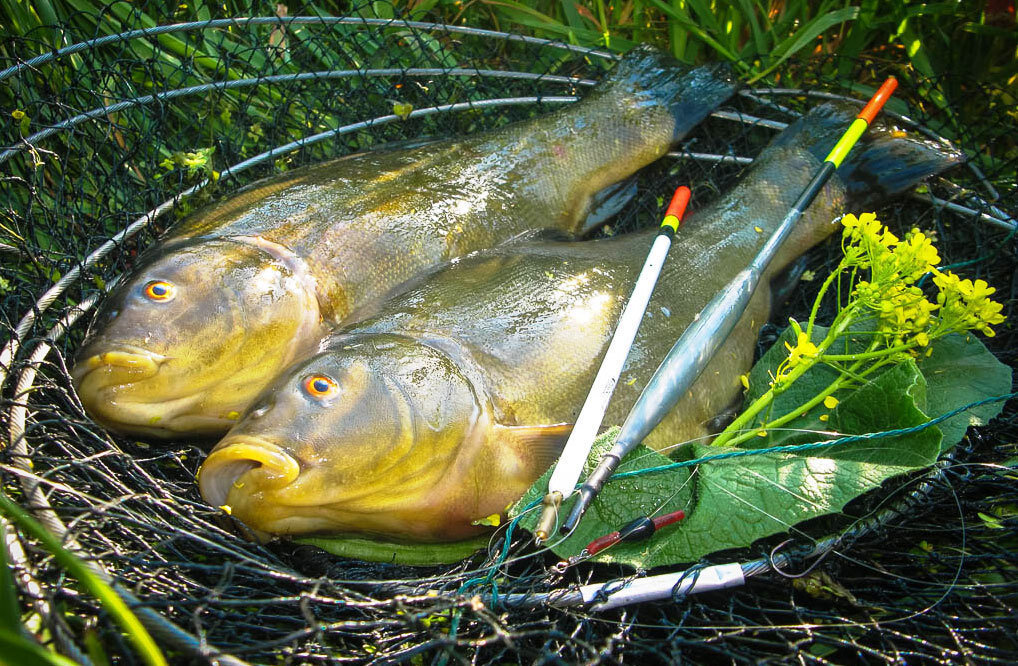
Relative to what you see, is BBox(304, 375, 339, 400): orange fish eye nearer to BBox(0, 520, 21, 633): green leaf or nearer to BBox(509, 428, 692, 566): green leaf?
BBox(509, 428, 692, 566): green leaf

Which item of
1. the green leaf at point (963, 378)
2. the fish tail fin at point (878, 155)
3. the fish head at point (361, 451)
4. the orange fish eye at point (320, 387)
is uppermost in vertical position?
the orange fish eye at point (320, 387)

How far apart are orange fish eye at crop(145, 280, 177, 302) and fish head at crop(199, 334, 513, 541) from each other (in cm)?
58

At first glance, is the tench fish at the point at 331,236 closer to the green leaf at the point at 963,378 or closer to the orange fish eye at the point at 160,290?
the orange fish eye at the point at 160,290

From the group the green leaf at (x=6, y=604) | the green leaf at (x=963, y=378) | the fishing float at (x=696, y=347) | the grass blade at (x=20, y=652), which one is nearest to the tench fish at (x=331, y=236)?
the fishing float at (x=696, y=347)

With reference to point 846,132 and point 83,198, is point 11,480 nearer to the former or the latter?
point 83,198

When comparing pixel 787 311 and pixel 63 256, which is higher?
pixel 63 256

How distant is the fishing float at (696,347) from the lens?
2225 millimetres

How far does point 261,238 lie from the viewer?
286cm

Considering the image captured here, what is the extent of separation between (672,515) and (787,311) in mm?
1523

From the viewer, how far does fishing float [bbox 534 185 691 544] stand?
213 centimetres

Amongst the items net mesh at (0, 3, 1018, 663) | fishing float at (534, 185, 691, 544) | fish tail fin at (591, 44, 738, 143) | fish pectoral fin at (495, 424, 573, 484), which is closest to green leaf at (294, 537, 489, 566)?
net mesh at (0, 3, 1018, 663)

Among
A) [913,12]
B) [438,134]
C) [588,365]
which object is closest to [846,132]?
[913,12]

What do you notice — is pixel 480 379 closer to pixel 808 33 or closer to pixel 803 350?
pixel 803 350

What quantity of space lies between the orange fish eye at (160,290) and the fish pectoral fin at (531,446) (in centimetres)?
119
